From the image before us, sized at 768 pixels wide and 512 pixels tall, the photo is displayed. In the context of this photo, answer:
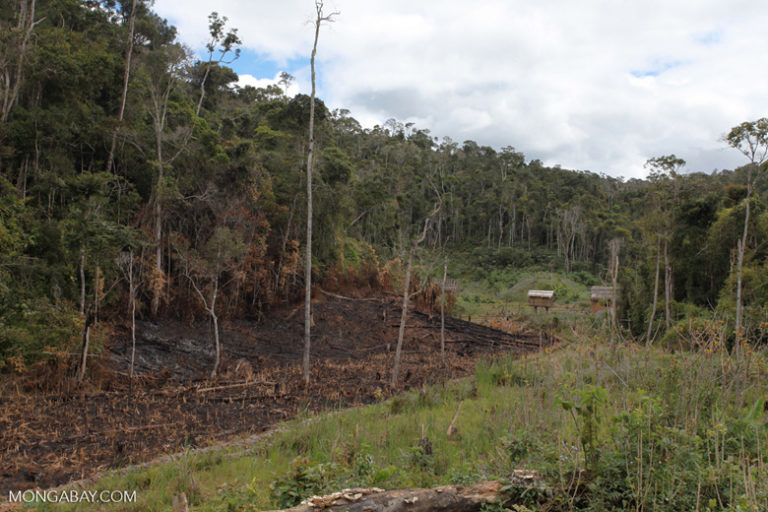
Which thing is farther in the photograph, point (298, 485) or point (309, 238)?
point (309, 238)

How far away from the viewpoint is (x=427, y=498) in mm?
3145

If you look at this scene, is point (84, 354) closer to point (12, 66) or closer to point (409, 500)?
point (12, 66)

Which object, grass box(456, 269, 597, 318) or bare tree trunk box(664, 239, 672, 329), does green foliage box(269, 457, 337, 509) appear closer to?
bare tree trunk box(664, 239, 672, 329)

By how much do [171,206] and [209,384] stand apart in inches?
270

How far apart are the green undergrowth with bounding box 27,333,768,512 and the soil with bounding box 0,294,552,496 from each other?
163cm

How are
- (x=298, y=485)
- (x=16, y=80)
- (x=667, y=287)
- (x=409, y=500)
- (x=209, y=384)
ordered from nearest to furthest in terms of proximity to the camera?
(x=409, y=500) < (x=298, y=485) < (x=209, y=384) < (x=16, y=80) < (x=667, y=287)

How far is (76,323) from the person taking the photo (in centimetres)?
1039

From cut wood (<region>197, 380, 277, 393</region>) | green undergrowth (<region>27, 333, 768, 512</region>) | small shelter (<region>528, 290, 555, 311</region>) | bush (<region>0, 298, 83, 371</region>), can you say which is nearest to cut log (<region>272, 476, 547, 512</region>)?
green undergrowth (<region>27, 333, 768, 512</region>)

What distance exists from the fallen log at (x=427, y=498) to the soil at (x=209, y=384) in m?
4.64

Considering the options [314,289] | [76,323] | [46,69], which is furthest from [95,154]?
[314,289]

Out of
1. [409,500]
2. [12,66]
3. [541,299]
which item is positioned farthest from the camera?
[541,299]

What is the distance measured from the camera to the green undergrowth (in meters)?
3.26

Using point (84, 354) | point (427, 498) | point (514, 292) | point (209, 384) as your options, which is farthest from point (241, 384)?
point (514, 292)

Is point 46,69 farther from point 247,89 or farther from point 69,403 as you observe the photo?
point 247,89
